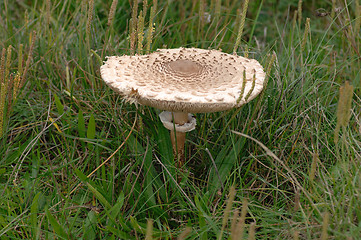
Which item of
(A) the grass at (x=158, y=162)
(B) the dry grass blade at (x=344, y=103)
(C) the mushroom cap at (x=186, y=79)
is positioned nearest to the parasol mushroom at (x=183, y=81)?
(C) the mushroom cap at (x=186, y=79)

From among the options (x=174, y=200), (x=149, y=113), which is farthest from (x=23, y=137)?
(x=174, y=200)

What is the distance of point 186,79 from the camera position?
228 cm

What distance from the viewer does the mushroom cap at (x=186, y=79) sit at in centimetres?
202

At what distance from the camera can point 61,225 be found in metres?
2.08

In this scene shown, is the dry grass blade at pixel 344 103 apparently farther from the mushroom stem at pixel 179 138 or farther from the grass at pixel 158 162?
the mushroom stem at pixel 179 138

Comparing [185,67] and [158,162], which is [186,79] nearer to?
[185,67]

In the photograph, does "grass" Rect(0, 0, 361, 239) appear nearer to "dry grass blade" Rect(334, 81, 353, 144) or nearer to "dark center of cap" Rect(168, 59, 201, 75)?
"dry grass blade" Rect(334, 81, 353, 144)

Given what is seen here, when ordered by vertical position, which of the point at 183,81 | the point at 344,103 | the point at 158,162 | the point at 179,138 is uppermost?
the point at 344,103

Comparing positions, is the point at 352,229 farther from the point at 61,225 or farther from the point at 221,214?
the point at 61,225

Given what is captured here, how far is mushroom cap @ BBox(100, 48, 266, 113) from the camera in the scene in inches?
79.5

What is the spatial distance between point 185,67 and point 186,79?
102 mm

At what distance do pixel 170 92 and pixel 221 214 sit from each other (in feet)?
2.61

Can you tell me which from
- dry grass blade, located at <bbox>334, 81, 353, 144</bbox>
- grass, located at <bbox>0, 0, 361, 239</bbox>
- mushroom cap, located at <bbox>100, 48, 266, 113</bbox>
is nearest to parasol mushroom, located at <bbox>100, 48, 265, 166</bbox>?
mushroom cap, located at <bbox>100, 48, 266, 113</bbox>

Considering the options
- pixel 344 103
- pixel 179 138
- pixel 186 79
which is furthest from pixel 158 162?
pixel 344 103
